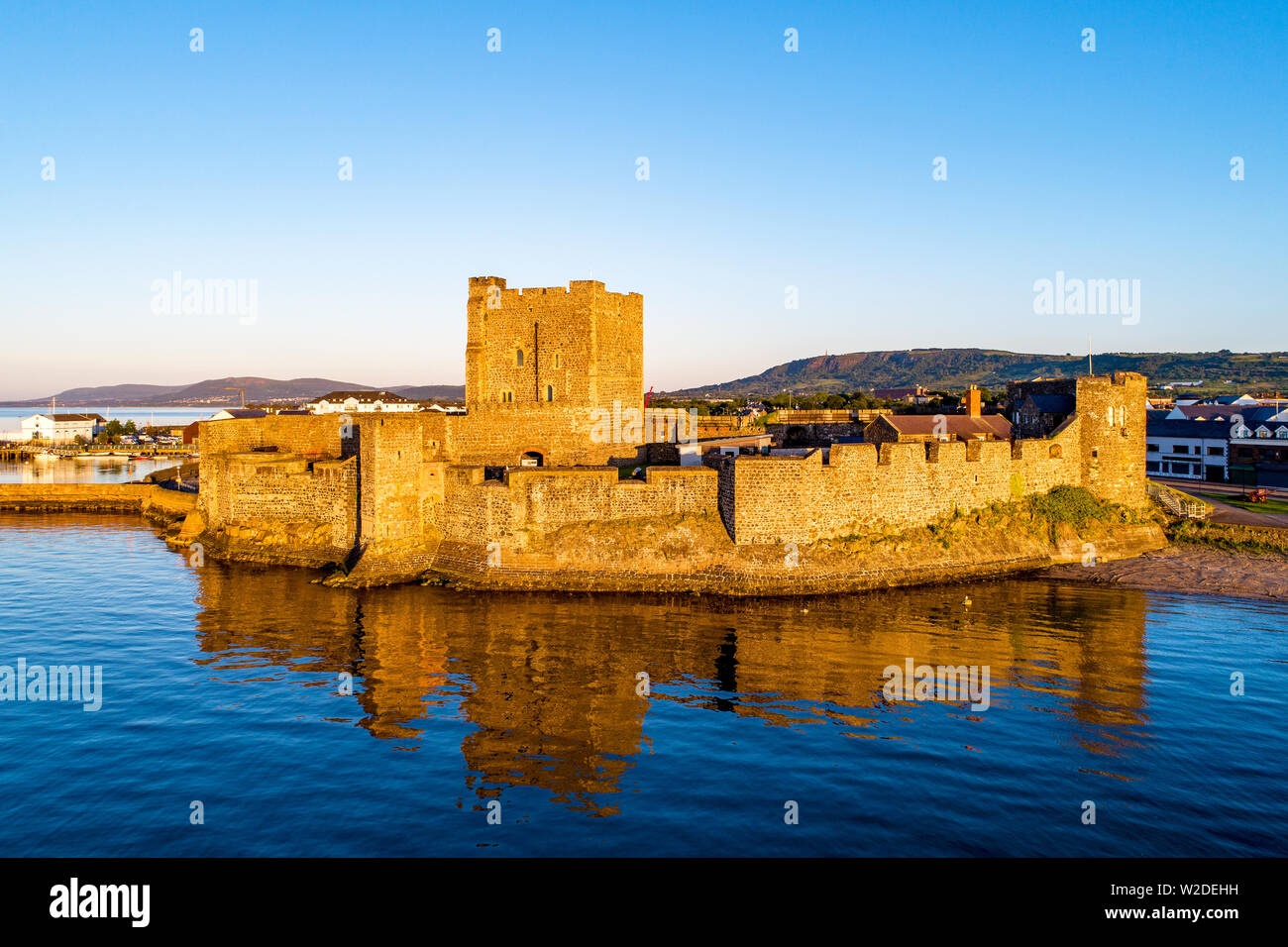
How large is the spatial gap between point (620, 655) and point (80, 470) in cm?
7426

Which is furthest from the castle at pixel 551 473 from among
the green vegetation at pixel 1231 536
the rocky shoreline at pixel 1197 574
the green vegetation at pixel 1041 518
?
the rocky shoreline at pixel 1197 574

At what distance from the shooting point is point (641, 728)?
46.5 feet

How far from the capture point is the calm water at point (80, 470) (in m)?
61.9

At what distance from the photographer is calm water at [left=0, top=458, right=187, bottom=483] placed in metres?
61.9

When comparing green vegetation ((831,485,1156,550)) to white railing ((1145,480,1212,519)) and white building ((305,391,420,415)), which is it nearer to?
white railing ((1145,480,1212,519))

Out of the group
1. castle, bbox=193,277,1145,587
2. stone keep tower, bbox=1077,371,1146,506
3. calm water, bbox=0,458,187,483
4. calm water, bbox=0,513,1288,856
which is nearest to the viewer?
calm water, bbox=0,513,1288,856

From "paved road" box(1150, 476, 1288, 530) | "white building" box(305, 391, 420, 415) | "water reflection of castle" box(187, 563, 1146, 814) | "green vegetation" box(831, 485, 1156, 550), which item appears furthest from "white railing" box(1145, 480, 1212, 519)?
"white building" box(305, 391, 420, 415)

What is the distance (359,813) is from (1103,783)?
1091 centimetres

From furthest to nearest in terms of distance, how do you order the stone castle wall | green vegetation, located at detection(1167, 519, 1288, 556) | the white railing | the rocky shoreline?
the white railing < green vegetation, located at detection(1167, 519, 1288, 556) < the stone castle wall < the rocky shoreline

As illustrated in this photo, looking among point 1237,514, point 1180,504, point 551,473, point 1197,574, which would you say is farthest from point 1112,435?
point 551,473

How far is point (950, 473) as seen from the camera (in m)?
27.0

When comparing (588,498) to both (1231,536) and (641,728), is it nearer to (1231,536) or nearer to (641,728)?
(641,728)

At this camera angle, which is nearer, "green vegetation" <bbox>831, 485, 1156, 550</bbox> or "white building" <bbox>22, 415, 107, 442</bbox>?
"green vegetation" <bbox>831, 485, 1156, 550</bbox>

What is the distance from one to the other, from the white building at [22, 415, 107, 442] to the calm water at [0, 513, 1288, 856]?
308ft
